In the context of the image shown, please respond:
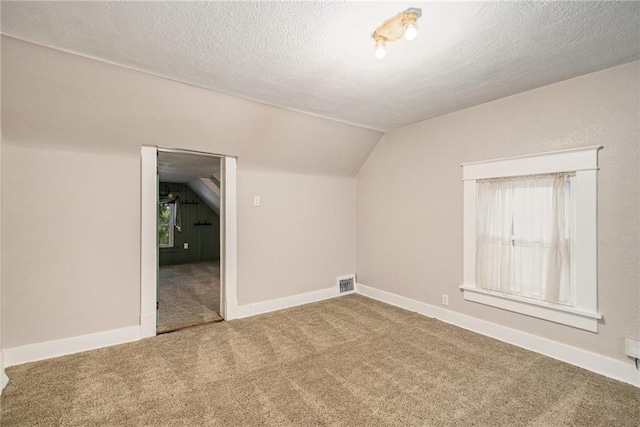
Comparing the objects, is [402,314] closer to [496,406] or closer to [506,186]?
[496,406]

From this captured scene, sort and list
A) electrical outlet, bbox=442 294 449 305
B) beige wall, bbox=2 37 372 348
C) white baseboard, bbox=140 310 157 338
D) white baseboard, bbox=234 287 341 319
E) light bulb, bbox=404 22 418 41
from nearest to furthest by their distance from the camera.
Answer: light bulb, bbox=404 22 418 41
beige wall, bbox=2 37 372 348
white baseboard, bbox=140 310 157 338
electrical outlet, bbox=442 294 449 305
white baseboard, bbox=234 287 341 319

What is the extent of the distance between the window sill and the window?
657 cm

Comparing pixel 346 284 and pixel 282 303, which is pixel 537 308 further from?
pixel 282 303

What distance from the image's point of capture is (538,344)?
2512mm

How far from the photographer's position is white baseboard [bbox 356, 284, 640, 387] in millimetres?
2109

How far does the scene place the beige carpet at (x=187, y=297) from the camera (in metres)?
3.23

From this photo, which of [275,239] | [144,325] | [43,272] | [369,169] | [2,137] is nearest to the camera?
[2,137]

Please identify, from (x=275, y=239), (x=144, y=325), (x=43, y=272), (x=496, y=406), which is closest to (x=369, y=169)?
(x=275, y=239)

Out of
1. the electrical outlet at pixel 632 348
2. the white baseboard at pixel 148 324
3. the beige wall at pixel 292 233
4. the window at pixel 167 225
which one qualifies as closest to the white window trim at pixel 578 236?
the electrical outlet at pixel 632 348

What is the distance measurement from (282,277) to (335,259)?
35.8 inches

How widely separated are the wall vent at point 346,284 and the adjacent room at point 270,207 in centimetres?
68

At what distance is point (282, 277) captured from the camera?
3.74 meters

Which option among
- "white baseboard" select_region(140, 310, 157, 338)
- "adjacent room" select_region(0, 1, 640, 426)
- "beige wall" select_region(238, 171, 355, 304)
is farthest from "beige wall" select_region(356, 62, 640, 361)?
"white baseboard" select_region(140, 310, 157, 338)

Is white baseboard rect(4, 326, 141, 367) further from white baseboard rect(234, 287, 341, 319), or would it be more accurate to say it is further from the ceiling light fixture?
the ceiling light fixture
